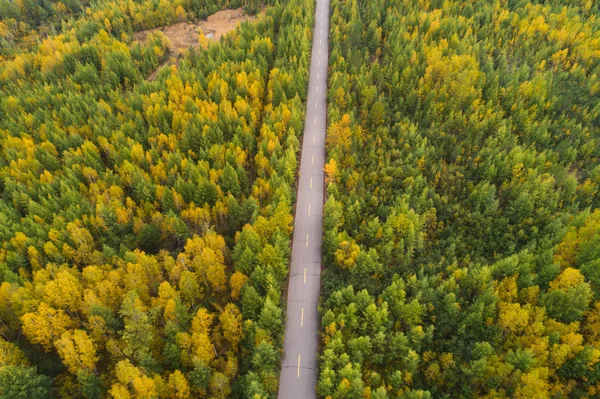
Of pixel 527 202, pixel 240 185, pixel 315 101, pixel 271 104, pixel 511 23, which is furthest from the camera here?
pixel 511 23

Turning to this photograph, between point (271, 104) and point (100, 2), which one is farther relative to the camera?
point (100, 2)

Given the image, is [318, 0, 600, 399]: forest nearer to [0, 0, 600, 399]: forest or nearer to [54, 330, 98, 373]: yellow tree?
[0, 0, 600, 399]: forest

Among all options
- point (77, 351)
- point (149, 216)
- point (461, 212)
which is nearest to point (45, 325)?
point (77, 351)

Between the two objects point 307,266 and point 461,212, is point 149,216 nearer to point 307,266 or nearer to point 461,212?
point 307,266

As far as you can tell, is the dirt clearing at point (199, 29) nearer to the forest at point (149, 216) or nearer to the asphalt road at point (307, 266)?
the forest at point (149, 216)

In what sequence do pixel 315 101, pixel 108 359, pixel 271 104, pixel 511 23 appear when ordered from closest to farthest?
pixel 108 359 → pixel 271 104 → pixel 315 101 → pixel 511 23

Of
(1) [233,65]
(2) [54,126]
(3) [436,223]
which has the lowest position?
(3) [436,223]

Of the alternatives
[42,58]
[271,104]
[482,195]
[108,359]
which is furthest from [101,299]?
[42,58]

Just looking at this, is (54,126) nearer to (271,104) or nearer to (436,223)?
(271,104)

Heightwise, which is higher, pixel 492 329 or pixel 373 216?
pixel 373 216
